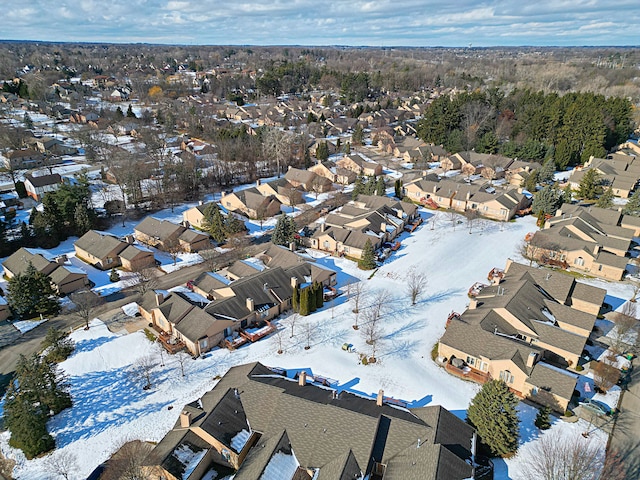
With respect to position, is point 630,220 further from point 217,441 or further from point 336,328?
point 217,441

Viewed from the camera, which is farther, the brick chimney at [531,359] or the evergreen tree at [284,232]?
the evergreen tree at [284,232]

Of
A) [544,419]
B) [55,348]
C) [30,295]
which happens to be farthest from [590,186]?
[30,295]

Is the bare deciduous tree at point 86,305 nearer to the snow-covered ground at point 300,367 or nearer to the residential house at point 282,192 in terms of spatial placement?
the snow-covered ground at point 300,367

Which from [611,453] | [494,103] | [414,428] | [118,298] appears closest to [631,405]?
[611,453]

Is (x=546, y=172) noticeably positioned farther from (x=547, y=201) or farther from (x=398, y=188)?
(x=398, y=188)

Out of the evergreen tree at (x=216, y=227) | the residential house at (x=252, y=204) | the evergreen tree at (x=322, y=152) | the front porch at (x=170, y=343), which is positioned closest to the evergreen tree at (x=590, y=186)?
the evergreen tree at (x=322, y=152)

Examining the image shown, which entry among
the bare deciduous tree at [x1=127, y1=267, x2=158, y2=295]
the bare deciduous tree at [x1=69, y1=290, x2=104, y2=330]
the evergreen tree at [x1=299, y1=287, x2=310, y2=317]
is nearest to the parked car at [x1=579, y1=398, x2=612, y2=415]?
the evergreen tree at [x1=299, y1=287, x2=310, y2=317]
